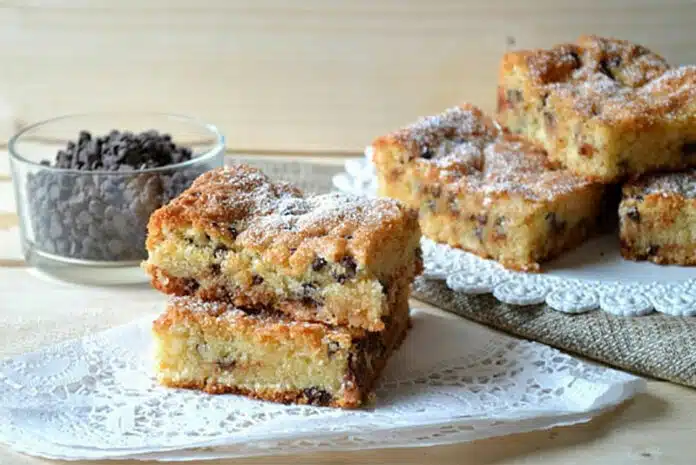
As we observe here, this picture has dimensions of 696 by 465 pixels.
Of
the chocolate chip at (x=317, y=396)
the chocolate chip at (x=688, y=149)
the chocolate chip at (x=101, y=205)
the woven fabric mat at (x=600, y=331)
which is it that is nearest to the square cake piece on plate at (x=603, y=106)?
the chocolate chip at (x=688, y=149)

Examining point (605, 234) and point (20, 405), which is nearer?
point (20, 405)

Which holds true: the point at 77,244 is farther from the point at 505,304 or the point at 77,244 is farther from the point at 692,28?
→ the point at 692,28

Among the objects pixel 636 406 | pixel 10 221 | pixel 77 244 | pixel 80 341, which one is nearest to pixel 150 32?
pixel 10 221

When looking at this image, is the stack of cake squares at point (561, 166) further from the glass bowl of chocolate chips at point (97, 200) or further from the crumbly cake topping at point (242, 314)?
the crumbly cake topping at point (242, 314)

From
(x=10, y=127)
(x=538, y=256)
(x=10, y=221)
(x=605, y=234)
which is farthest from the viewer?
(x=10, y=127)

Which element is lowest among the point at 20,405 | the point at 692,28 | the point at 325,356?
the point at 20,405

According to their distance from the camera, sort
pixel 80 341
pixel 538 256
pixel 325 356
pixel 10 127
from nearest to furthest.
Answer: pixel 325 356
pixel 80 341
pixel 538 256
pixel 10 127

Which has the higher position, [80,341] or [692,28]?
[692,28]
